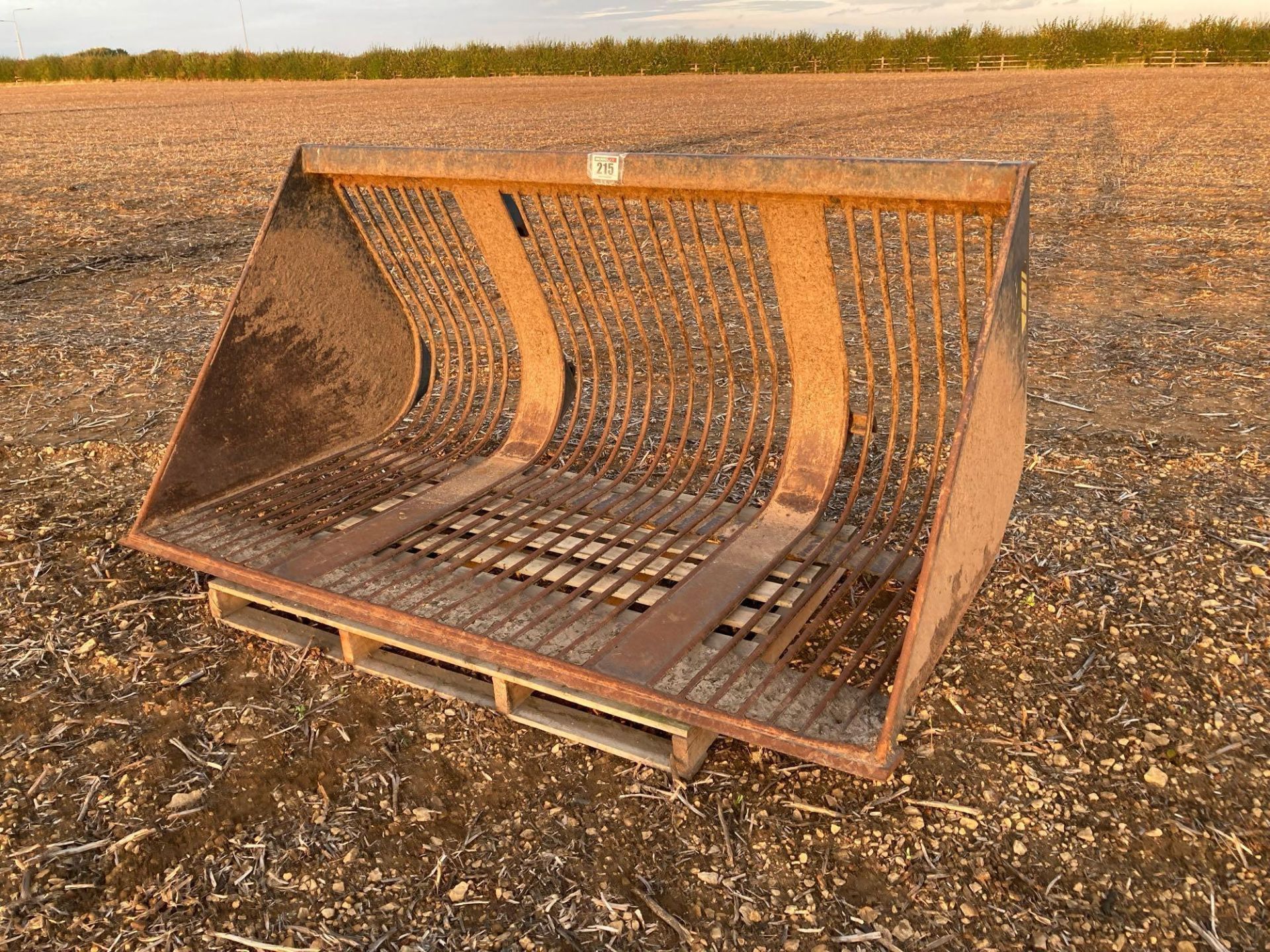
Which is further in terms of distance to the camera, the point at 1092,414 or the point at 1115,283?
the point at 1115,283

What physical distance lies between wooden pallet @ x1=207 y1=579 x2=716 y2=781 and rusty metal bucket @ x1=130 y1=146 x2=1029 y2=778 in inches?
4.3

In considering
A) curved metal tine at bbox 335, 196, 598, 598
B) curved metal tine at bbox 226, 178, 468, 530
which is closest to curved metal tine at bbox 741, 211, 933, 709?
curved metal tine at bbox 335, 196, 598, 598

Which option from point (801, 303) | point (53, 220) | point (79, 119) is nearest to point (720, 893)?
point (801, 303)

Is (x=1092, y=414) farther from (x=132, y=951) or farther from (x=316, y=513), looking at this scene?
(x=132, y=951)

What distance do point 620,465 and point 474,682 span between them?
4.76 ft

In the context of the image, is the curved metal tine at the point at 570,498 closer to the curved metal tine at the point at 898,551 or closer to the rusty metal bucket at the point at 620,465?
the rusty metal bucket at the point at 620,465

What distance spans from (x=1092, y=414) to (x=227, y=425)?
11.5 feet

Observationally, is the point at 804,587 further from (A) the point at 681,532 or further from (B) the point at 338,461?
(B) the point at 338,461

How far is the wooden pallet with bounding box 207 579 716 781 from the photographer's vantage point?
219cm

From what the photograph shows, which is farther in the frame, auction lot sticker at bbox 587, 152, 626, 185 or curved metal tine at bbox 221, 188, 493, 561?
curved metal tine at bbox 221, 188, 493, 561

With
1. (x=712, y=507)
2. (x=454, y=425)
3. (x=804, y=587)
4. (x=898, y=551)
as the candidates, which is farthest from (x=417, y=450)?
(x=898, y=551)

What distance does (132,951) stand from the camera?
1.83 m

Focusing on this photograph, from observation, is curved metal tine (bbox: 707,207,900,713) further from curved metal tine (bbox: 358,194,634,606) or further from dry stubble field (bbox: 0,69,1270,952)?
curved metal tine (bbox: 358,194,634,606)

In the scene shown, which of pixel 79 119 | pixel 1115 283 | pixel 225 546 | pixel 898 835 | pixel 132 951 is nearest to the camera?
pixel 132 951
